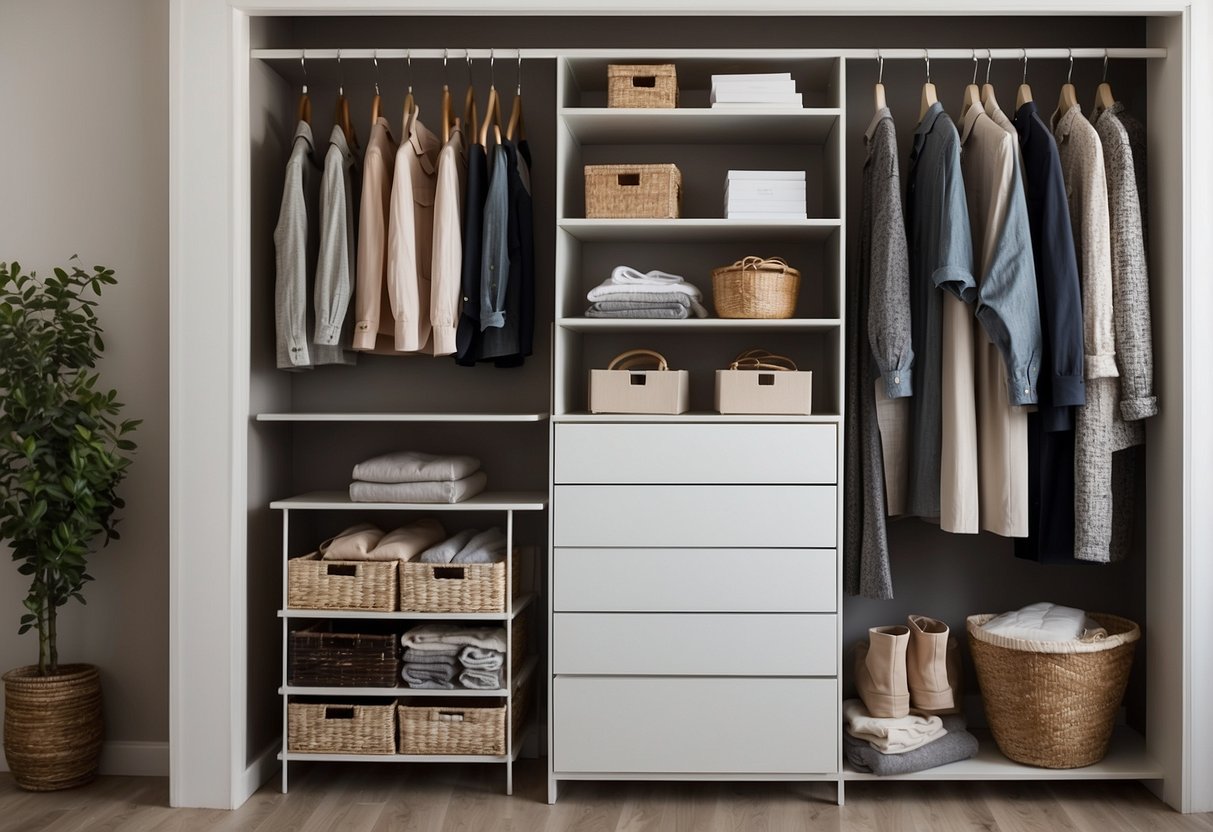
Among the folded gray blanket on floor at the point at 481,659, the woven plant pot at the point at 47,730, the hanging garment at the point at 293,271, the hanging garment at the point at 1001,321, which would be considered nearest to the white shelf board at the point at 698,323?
the hanging garment at the point at 1001,321

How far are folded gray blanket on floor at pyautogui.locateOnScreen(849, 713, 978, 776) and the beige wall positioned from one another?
6.82 feet

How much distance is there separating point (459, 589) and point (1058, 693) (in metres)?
1.67

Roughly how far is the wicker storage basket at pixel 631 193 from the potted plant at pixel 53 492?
57.5 inches

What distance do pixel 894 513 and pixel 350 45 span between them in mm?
2257

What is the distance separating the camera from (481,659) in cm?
284

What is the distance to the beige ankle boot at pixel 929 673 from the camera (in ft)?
9.62

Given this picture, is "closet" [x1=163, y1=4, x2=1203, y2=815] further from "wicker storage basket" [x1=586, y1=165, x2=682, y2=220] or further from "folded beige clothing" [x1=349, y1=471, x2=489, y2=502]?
"folded beige clothing" [x1=349, y1=471, x2=489, y2=502]

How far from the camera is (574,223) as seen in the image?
2.83m

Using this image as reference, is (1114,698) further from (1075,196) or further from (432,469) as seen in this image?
(432,469)

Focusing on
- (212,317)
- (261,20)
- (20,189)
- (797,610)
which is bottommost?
(797,610)

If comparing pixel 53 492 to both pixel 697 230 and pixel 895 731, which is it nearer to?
pixel 697 230

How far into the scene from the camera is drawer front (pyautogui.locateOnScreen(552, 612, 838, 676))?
2.78 m

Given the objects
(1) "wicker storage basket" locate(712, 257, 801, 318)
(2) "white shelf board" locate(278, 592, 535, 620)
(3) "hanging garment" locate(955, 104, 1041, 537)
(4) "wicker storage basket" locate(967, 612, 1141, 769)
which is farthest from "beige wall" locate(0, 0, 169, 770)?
(4) "wicker storage basket" locate(967, 612, 1141, 769)

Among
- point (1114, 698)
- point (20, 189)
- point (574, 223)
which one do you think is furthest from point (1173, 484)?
point (20, 189)
